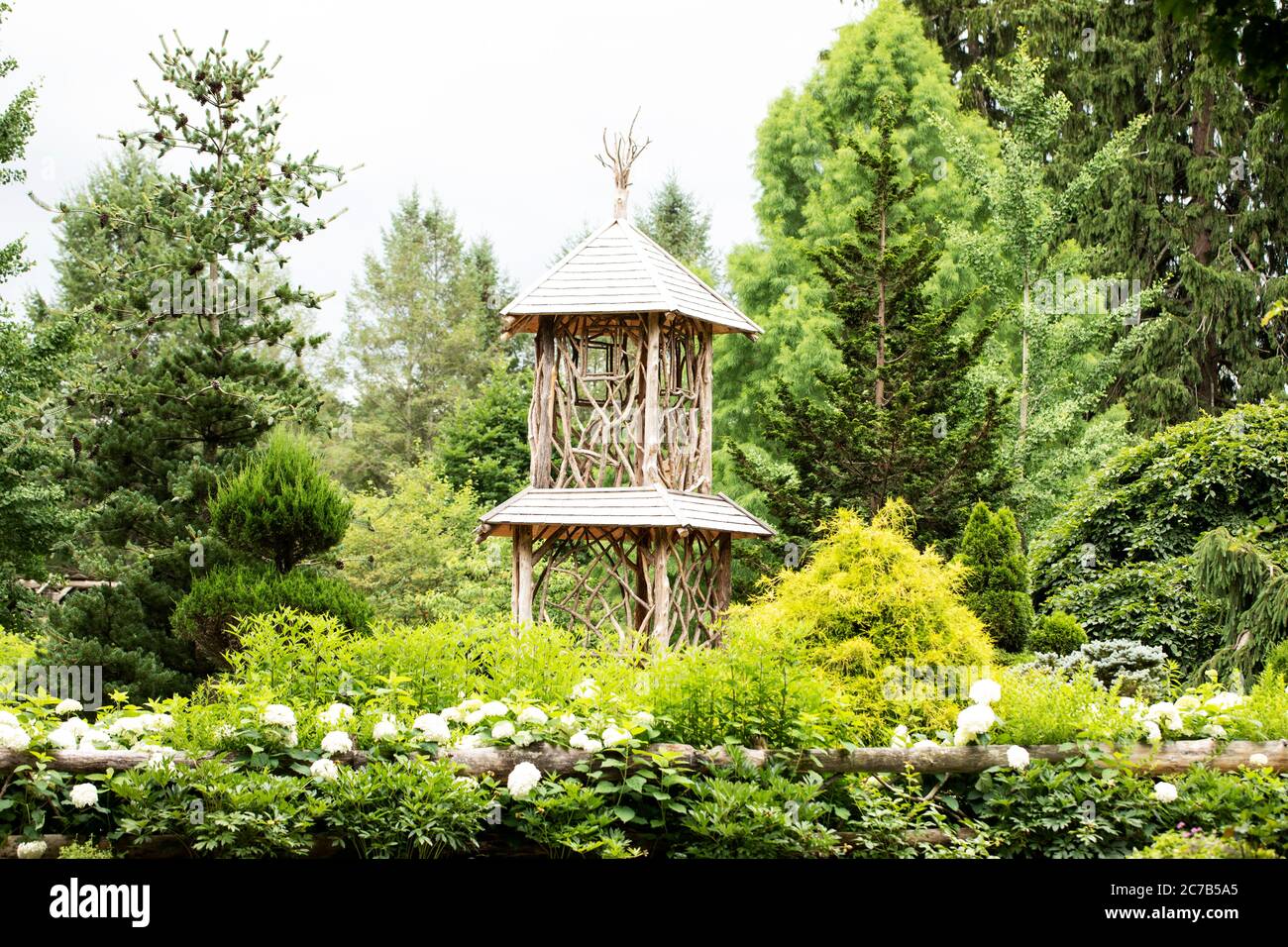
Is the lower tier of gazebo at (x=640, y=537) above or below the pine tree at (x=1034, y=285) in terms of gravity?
below

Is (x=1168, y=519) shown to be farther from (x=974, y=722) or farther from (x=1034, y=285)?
(x=974, y=722)

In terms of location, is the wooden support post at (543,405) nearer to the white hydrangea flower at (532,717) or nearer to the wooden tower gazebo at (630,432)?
the wooden tower gazebo at (630,432)

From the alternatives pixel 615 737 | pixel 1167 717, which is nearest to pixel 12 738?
pixel 615 737

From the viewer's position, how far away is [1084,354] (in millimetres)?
20984

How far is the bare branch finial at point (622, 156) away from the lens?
41.0 ft

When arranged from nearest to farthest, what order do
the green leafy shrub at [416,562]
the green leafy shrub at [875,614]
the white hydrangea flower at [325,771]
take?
the white hydrangea flower at [325,771] < the green leafy shrub at [875,614] < the green leafy shrub at [416,562]

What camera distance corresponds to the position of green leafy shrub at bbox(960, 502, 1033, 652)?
13164mm

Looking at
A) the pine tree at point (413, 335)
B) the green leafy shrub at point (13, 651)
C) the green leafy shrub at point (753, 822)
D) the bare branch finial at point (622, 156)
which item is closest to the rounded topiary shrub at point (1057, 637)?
the bare branch finial at point (622, 156)

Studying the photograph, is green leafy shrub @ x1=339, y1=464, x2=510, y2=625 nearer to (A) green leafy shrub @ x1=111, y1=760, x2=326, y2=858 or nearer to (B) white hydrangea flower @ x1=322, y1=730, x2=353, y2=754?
(B) white hydrangea flower @ x1=322, y1=730, x2=353, y2=754

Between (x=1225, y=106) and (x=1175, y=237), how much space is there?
2.69m

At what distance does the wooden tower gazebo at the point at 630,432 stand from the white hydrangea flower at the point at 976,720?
513 cm

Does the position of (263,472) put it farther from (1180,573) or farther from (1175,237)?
(1175,237)

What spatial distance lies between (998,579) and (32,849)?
10.3m
